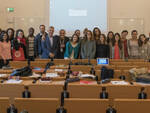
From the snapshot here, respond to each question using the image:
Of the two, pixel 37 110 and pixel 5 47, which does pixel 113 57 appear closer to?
pixel 5 47

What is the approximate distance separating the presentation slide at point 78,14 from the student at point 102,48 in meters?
2.39

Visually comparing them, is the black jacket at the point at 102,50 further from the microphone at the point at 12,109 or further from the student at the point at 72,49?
the microphone at the point at 12,109

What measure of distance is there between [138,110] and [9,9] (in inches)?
288

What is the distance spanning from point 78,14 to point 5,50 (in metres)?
3.69

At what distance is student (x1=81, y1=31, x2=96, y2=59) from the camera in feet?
19.1

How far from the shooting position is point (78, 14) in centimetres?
819

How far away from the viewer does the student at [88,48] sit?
5.82m

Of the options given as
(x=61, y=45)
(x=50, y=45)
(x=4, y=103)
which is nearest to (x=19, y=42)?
(x=50, y=45)

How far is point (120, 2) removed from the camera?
8242mm

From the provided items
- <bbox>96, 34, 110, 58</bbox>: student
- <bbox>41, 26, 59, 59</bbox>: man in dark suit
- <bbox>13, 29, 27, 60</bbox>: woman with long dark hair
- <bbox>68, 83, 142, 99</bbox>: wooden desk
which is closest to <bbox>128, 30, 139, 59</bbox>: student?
<bbox>96, 34, 110, 58</bbox>: student

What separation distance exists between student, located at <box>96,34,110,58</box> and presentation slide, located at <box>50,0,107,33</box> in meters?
2.39

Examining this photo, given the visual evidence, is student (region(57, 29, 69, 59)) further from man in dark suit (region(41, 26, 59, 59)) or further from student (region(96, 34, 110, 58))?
student (region(96, 34, 110, 58))

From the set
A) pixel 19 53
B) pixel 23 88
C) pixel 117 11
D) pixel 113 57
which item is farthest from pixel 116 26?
pixel 23 88

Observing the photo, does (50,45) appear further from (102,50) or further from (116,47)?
(116,47)
